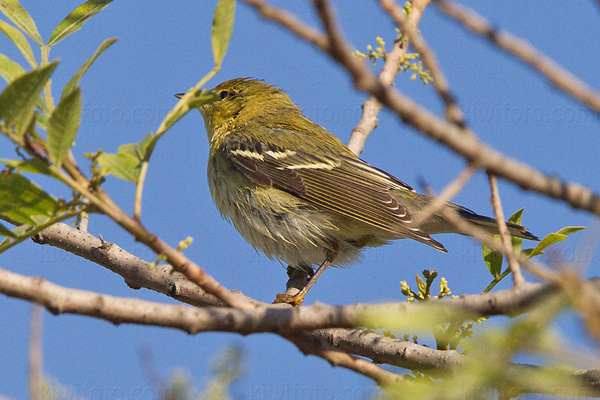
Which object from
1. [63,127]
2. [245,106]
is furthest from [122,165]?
[245,106]

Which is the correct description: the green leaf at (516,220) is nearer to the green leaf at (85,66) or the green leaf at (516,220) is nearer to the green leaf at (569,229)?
the green leaf at (569,229)

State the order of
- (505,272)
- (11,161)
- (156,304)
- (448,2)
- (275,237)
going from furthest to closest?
→ (275,237)
(505,272)
(11,161)
(156,304)
(448,2)

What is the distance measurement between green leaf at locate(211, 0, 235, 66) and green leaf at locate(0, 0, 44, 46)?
0.64m

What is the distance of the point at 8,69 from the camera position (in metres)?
1.83

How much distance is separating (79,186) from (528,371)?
1.23 metres

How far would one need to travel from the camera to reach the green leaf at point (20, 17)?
2.05 m

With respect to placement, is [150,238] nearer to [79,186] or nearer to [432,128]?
[79,186]

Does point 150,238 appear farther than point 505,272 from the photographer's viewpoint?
No

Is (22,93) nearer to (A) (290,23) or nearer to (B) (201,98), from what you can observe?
(B) (201,98)

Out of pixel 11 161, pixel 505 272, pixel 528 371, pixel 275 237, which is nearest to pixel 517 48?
pixel 528 371

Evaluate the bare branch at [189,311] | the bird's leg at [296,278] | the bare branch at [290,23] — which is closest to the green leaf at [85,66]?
the bare branch at [189,311]

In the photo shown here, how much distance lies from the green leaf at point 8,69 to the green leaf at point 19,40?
12 centimetres

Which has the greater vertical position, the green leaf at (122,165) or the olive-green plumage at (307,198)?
the olive-green plumage at (307,198)

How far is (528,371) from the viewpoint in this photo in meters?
1.05
